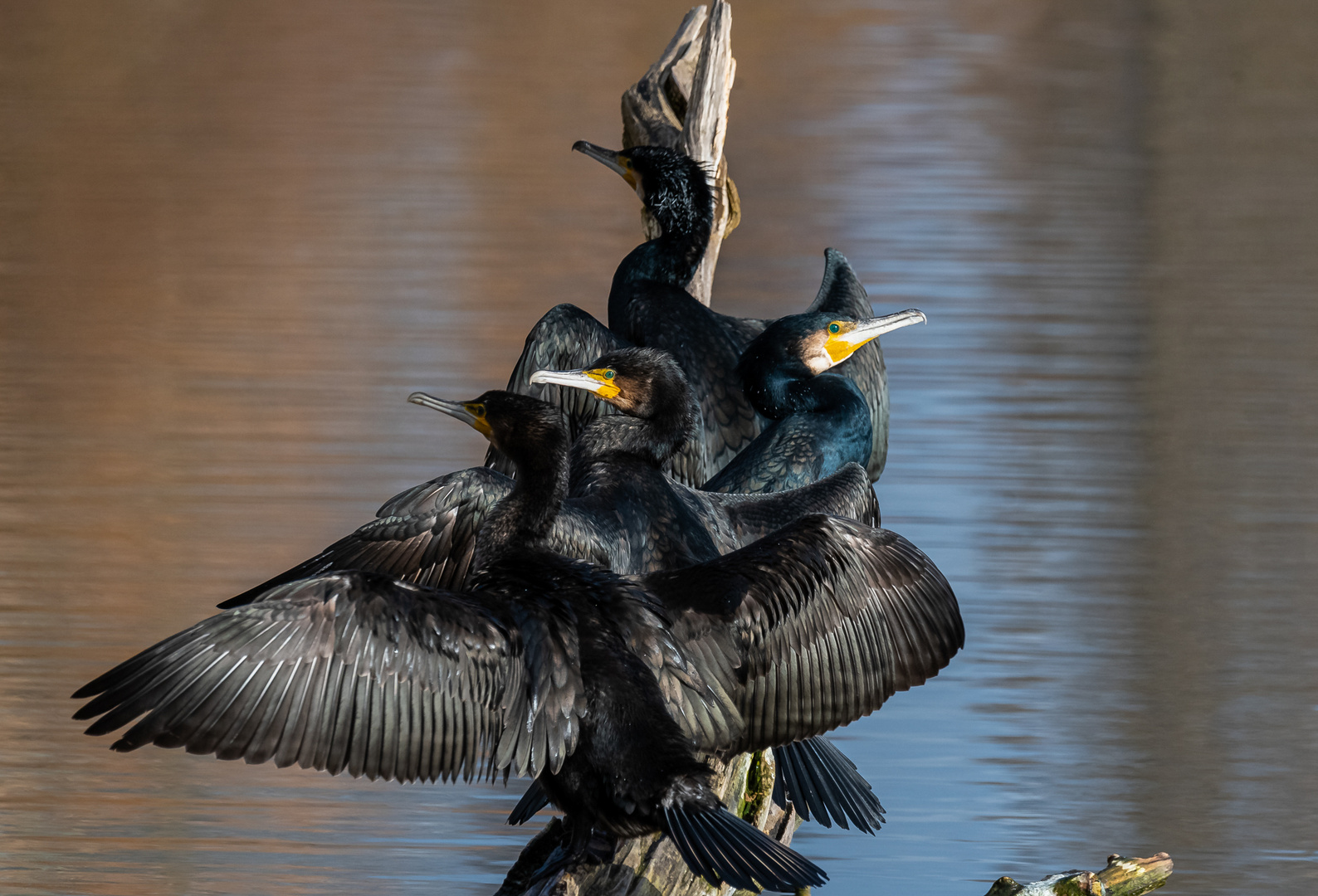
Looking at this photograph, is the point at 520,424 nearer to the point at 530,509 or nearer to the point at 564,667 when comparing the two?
the point at 530,509

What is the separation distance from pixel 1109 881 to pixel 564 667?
0.99 metres

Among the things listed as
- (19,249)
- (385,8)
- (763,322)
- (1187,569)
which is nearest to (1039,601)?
(1187,569)

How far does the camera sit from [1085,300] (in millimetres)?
9695

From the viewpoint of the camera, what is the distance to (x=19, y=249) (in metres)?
10.5

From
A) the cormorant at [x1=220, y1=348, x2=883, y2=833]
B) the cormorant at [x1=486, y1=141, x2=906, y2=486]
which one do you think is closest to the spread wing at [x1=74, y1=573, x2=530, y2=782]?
the cormorant at [x1=220, y1=348, x2=883, y2=833]

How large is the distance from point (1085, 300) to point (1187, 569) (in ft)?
11.4

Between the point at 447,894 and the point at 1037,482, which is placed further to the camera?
the point at 1037,482

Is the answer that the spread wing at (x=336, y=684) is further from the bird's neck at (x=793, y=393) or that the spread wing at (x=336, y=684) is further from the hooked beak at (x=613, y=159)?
the hooked beak at (x=613, y=159)

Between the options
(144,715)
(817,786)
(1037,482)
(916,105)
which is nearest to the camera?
(144,715)

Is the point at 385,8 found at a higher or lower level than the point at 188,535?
higher

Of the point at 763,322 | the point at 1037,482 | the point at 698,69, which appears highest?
the point at 698,69

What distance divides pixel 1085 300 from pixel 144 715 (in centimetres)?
765

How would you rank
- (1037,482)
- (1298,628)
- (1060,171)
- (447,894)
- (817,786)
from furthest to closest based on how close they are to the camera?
(1060,171) < (1037,482) < (1298,628) < (447,894) < (817,786)

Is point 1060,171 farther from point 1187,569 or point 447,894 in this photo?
point 447,894
